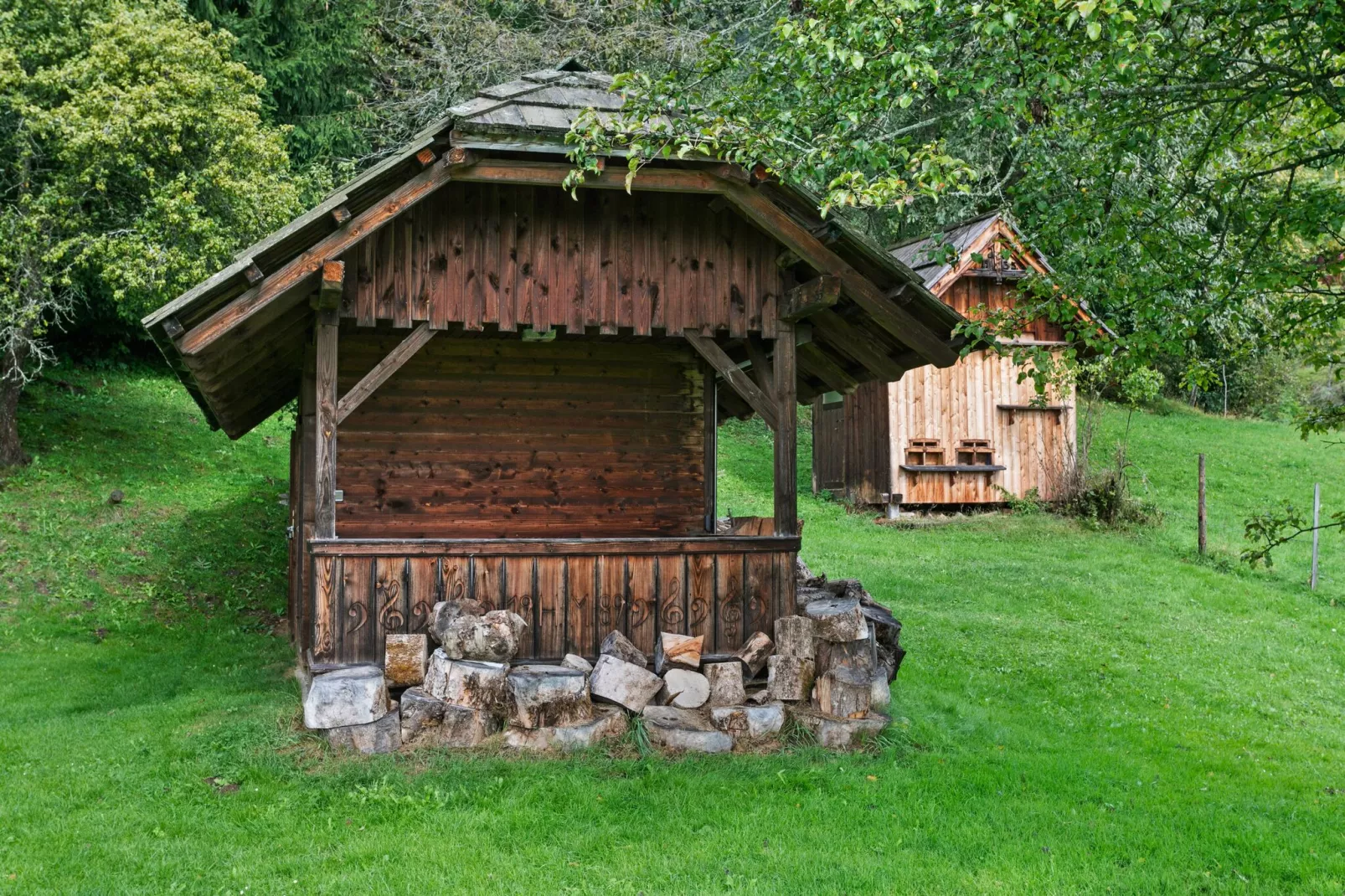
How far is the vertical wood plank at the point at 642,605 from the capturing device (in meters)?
9.45

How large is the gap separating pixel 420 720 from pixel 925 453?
16372 mm

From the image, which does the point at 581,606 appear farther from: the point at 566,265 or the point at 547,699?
the point at 566,265

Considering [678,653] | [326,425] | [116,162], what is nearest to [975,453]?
[678,653]

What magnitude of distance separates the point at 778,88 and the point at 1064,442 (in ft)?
54.6

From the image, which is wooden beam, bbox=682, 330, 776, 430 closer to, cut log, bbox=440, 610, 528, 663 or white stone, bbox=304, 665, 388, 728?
cut log, bbox=440, 610, 528, 663

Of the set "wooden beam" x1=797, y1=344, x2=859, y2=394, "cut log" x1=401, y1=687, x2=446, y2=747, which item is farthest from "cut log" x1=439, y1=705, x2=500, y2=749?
"wooden beam" x1=797, y1=344, x2=859, y2=394

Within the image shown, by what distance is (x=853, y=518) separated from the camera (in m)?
23.0

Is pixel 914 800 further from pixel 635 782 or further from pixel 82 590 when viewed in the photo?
pixel 82 590

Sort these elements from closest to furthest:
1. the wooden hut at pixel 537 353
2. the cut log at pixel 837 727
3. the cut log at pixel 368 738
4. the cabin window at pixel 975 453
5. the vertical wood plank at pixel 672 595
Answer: the cut log at pixel 368 738 → the wooden hut at pixel 537 353 → the cut log at pixel 837 727 → the vertical wood plank at pixel 672 595 → the cabin window at pixel 975 453

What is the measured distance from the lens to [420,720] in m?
8.47

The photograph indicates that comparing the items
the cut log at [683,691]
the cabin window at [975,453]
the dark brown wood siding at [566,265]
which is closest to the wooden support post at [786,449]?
the dark brown wood siding at [566,265]

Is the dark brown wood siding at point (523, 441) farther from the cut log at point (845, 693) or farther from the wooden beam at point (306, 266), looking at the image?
the cut log at point (845, 693)

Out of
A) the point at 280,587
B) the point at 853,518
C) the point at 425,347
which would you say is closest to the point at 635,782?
the point at 425,347

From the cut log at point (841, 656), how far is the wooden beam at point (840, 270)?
8.54ft
